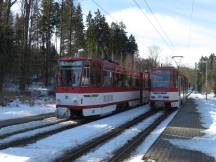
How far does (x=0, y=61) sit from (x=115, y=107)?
14488mm

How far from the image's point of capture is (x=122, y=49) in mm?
88812

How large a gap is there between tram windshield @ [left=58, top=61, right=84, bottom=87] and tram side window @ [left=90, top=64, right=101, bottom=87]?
0.67 m

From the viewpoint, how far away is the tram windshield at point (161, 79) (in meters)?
29.3

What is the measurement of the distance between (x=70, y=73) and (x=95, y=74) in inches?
49.4

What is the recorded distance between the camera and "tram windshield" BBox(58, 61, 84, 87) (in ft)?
65.6

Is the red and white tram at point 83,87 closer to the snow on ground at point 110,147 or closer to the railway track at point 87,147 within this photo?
the railway track at point 87,147

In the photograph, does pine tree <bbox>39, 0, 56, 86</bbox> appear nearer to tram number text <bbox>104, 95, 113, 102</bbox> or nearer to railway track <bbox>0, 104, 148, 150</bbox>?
tram number text <bbox>104, 95, 113, 102</bbox>

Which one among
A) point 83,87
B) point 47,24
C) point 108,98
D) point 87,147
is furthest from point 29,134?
point 47,24

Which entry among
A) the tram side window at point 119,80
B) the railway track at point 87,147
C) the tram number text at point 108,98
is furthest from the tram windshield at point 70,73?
the tram side window at point 119,80

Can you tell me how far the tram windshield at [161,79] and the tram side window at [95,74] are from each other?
29.9 feet

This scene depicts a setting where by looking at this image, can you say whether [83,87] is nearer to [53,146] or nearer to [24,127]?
[24,127]

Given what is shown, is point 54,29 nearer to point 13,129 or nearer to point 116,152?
point 13,129

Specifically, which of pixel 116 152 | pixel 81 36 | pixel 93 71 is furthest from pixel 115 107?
pixel 81 36

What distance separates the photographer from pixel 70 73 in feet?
66.4
